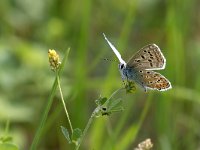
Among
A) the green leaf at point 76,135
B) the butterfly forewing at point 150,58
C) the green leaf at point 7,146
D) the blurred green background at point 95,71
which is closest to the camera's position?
the green leaf at point 76,135

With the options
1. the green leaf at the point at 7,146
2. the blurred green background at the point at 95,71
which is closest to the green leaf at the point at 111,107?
the green leaf at the point at 7,146

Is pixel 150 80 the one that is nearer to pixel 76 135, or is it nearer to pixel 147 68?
pixel 147 68

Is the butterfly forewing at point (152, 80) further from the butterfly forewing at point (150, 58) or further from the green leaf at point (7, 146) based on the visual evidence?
the green leaf at point (7, 146)

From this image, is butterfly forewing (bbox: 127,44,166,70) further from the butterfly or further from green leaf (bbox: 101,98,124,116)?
green leaf (bbox: 101,98,124,116)

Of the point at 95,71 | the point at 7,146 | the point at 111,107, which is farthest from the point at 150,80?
the point at 95,71

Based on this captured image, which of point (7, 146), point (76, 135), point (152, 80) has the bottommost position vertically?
point (76, 135)

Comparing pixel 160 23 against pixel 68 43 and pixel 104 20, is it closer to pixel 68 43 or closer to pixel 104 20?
pixel 104 20

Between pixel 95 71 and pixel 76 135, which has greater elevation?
pixel 95 71
